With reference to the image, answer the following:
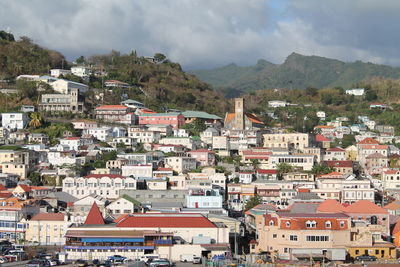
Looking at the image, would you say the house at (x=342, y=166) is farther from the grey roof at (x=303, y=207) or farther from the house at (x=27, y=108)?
the house at (x=27, y=108)

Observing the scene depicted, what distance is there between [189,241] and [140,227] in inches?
139

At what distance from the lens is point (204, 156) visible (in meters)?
77.1

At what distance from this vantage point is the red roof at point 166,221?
48.3m

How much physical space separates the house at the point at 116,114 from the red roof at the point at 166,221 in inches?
1696

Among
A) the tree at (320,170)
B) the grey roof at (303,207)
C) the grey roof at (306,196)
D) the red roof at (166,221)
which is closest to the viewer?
the red roof at (166,221)

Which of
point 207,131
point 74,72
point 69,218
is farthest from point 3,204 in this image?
point 74,72

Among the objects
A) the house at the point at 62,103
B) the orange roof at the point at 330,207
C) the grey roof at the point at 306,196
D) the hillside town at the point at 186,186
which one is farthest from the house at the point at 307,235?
the house at the point at 62,103

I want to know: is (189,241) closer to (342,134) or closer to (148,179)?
(148,179)

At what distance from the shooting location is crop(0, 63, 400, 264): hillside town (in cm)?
4697

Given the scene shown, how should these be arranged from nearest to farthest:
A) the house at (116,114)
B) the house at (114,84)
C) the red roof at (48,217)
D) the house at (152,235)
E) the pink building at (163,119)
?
the house at (152,235) → the red roof at (48,217) → the house at (116,114) → the pink building at (163,119) → the house at (114,84)

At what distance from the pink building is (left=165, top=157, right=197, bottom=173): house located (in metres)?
17.4

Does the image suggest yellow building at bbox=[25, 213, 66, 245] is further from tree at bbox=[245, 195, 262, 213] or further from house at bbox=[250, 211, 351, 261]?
tree at bbox=[245, 195, 262, 213]

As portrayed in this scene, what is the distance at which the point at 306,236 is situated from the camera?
154ft

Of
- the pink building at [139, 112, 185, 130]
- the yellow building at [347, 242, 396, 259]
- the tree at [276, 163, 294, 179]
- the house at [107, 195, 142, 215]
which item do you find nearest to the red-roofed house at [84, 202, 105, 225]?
the house at [107, 195, 142, 215]
